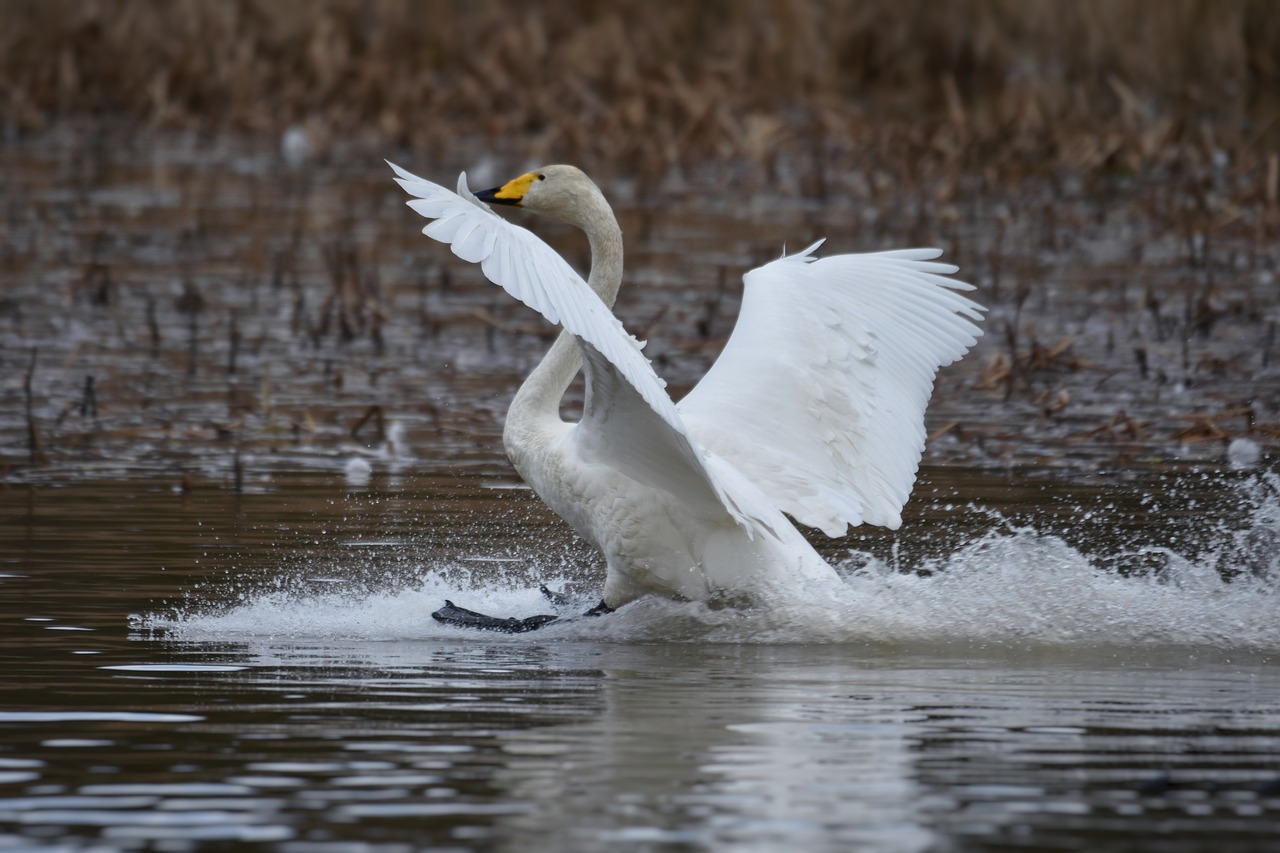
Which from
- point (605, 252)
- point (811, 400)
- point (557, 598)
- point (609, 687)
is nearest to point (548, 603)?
point (557, 598)

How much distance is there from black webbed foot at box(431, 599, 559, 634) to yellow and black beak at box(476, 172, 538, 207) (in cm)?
140

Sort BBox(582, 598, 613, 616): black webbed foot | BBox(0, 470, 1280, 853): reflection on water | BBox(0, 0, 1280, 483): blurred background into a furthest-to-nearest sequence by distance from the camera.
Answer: BBox(0, 0, 1280, 483): blurred background, BBox(582, 598, 613, 616): black webbed foot, BBox(0, 470, 1280, 853): reflection on water

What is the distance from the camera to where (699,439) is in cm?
706

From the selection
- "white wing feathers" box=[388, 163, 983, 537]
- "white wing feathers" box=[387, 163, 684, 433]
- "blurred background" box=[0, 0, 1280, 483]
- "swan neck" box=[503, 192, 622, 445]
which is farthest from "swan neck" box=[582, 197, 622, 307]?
"blurred background" box=[0, 0, 1280, 483]

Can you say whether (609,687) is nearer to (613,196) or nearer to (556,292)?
(556,292)

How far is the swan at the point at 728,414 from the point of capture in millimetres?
6020

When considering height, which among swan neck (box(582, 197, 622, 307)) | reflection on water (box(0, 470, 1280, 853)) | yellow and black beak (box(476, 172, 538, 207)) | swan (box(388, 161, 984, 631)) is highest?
yellow and black beak (box(476, 172, 538, 207))

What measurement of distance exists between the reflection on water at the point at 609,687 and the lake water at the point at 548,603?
0.05 ft

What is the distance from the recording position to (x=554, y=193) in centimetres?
744

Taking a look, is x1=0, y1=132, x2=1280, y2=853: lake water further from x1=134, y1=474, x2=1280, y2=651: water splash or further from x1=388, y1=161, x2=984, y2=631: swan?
x1=388, y1=161, x2=984, y2=631: swan

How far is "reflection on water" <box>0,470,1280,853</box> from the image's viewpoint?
14.2 feet

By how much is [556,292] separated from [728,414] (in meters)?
1.59

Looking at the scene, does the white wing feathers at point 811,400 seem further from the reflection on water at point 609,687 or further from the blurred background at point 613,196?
the blurred background at point 613,196

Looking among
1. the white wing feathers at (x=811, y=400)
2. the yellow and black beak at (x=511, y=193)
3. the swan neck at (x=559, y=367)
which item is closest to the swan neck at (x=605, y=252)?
the swan neck at (x=559, y=367)
